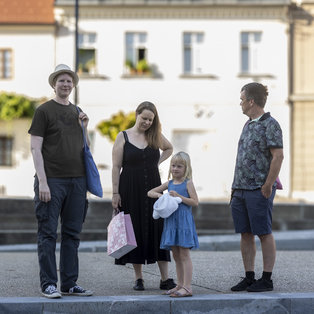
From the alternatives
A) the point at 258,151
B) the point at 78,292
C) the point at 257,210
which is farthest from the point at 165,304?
the point at 258,151

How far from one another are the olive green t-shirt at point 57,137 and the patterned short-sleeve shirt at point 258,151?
156cm

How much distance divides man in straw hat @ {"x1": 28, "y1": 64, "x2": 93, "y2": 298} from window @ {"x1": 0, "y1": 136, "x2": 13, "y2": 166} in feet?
76.5

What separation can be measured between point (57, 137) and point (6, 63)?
2392 cm

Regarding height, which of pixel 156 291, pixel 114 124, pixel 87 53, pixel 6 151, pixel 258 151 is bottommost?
pixel 156 291

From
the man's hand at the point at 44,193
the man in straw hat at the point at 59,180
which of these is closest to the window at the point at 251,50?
the man in straw hat at the point at 59,180

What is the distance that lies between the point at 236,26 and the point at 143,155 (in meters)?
23.4

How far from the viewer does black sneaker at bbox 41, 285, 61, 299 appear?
6793mm

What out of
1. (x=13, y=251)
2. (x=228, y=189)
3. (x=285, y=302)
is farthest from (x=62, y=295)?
(x=228, y=189)

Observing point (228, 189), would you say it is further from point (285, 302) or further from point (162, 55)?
point (285, 302)

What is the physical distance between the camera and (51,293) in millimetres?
6840

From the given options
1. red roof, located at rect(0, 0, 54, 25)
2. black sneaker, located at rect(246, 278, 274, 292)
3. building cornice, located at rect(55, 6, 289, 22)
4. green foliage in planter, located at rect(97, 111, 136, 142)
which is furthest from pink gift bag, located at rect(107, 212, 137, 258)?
building cornice, located at rect(55, 6, 289, 22)

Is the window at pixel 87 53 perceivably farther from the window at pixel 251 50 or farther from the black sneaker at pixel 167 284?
the black sneaker at pixel 167 284

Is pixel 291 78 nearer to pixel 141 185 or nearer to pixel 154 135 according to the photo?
pixel 154 135

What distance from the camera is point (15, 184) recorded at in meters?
A: 30.1
